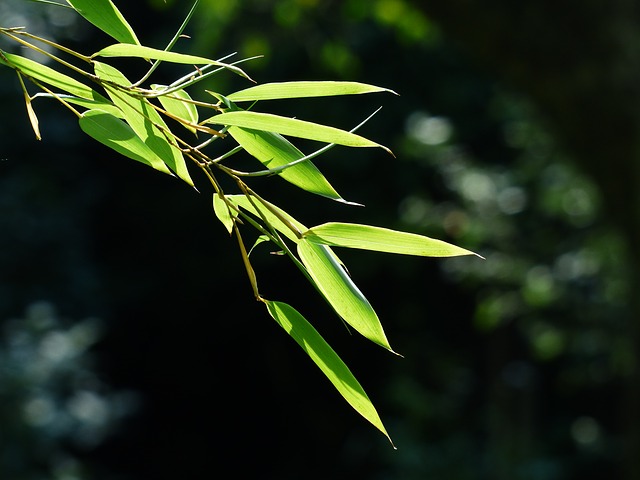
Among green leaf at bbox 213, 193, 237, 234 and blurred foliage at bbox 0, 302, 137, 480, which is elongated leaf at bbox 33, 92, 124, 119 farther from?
blurred foliage at bbox 0, 302, 137, 480

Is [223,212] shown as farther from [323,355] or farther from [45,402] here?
[45,402]

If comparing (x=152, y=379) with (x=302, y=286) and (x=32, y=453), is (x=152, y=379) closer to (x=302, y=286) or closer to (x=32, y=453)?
(x=302, y=286)

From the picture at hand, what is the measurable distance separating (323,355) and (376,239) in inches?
2.4

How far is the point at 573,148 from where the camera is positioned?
234 centimetres

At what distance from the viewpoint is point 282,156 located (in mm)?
435

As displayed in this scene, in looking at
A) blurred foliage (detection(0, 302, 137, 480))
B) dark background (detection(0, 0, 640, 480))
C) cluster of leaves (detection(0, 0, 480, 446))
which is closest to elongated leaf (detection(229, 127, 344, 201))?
cluster of leaves (detection(0, 0, 480, 446))

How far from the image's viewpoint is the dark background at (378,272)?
2.38m

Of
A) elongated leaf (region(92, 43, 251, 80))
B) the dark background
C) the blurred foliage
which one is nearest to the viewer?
elongated leaf (region(92, 43, 251, 80))

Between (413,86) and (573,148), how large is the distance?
2.61 meters

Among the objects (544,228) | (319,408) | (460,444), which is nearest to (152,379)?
(319,408)

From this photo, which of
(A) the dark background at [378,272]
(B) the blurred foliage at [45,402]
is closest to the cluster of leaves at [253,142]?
(A) the dark background at [378,272]

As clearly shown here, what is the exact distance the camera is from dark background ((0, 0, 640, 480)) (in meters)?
2.38

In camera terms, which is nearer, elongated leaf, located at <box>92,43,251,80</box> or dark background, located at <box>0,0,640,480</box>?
elongated leaf, located at <box>92,43,251,80</box>

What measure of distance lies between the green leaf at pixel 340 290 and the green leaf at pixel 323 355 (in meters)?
0.02
